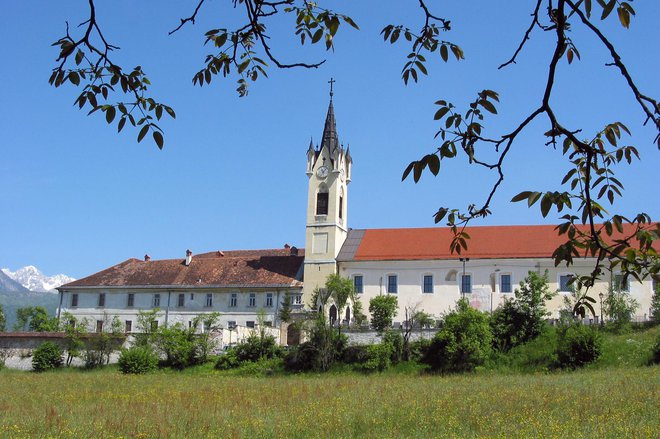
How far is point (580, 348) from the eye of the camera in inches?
1406

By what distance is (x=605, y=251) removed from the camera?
148 inches

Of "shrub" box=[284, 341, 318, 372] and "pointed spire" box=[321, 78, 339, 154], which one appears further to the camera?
"pointed spire" box=[321, 78, 339, 154]

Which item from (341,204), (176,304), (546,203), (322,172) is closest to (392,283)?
(341,204)

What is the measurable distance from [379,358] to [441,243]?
50.6 ft

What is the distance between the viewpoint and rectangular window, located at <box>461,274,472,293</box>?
164 feet

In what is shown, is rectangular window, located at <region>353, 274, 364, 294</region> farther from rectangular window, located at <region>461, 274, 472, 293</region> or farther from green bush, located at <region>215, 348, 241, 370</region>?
green bush, located at <region>215, 348, 241, 370</region>

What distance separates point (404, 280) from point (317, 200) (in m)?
9.32

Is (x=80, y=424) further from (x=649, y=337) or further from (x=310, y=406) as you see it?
(x=649, y=337)

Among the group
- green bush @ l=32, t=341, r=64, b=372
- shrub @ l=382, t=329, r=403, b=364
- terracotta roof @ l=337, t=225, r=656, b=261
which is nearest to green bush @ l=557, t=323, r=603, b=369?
shrub @ l=382, t=329, r=403, b=364

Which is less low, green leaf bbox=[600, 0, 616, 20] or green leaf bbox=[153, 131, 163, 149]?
green leaf bbox=[600, 0, 616, 20]

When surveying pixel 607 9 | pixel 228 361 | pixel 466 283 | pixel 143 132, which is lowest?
pixel 228 361

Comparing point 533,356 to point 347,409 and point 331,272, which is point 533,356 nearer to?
point 331,272

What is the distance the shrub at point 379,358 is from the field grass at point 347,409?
930 centimetres

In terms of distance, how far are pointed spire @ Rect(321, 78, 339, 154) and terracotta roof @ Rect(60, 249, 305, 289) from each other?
28.9 ft
